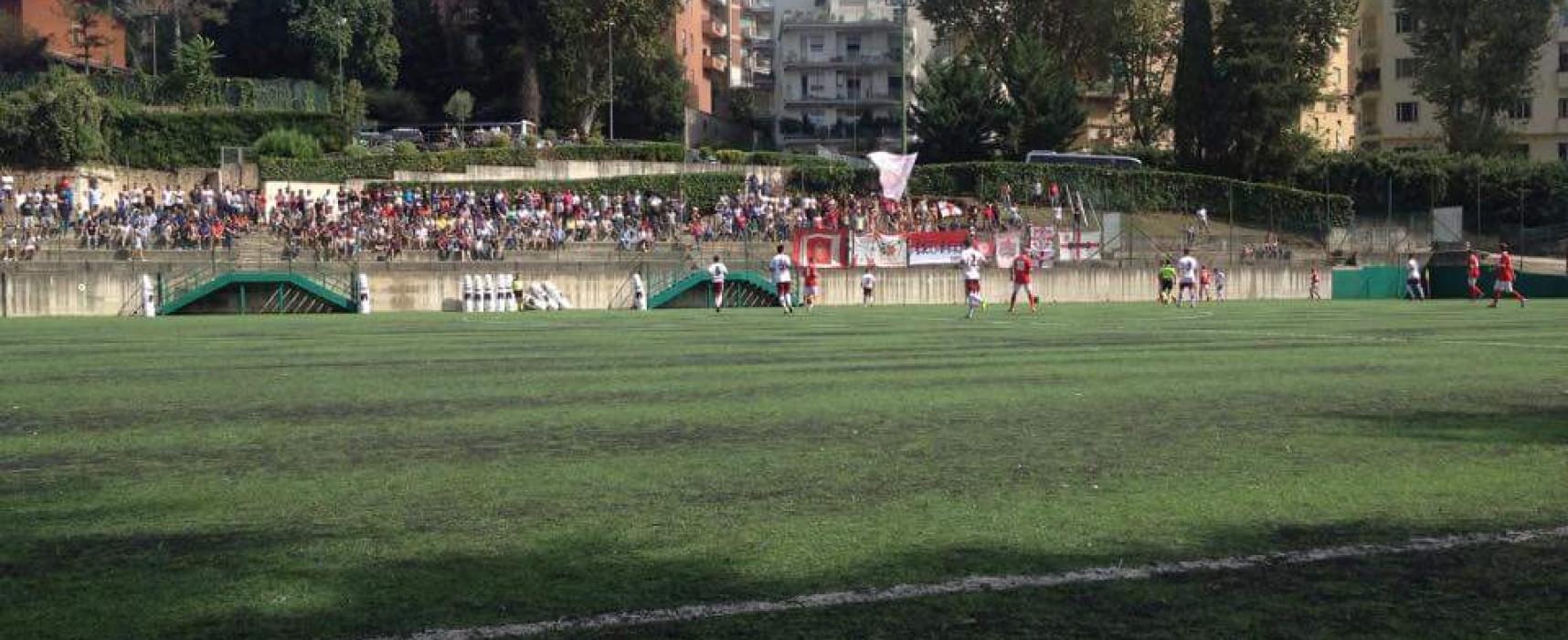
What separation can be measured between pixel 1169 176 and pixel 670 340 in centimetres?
4832

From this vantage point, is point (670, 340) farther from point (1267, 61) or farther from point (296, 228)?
point (1267, 61)

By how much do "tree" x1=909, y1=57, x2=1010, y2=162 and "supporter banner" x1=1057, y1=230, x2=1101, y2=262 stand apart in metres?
22.3

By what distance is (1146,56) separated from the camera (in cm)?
8238

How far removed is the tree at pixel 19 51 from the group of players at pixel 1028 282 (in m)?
50.8

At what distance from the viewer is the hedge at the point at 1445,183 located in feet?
220

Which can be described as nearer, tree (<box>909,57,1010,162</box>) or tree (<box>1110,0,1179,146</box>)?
tree (<box>909,57,1010,162</box>)

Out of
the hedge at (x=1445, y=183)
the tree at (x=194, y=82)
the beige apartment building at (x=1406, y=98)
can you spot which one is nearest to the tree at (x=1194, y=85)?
the hedge at (x=1445, y=183)

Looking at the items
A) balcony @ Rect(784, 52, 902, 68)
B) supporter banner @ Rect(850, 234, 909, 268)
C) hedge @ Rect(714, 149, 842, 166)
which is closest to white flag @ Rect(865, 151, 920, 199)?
supporter banner @ Rect(850, 234, 909, 268)

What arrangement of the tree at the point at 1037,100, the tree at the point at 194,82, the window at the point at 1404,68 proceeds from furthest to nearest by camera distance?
1. the window at the point at 1404,68
2. the tree at the point at 1037,100
3. the tree at the point at 194,82

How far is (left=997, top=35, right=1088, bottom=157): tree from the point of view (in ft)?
237

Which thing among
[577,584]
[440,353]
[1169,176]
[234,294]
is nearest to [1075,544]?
[577,584]

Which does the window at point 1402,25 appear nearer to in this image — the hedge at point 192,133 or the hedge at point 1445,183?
the hedge at point 1445,183

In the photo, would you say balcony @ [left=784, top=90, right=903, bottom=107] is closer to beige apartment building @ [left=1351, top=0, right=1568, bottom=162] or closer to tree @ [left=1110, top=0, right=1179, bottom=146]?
tree @ [left=1110, top=0, right=1179, bottom=146]

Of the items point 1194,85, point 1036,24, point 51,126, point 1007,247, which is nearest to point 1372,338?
point 1007,247
